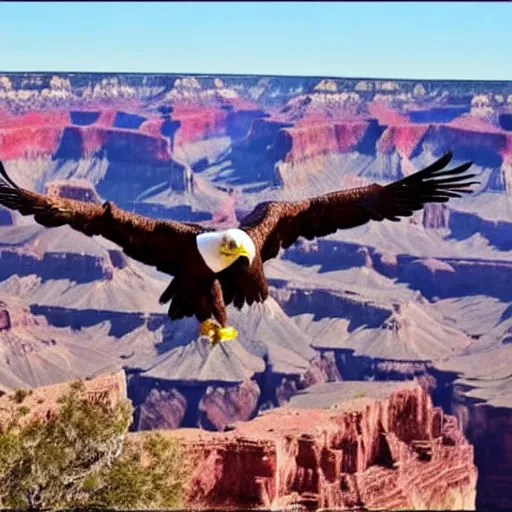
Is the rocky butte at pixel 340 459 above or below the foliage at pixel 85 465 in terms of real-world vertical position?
below

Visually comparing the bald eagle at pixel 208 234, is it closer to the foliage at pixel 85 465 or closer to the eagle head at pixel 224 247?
the eagle head at pixel 224 247

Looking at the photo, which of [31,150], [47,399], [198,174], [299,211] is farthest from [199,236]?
[198,174]

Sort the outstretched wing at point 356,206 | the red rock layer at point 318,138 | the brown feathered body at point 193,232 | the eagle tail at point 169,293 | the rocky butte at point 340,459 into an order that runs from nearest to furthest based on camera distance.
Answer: the brown feathered body at point 193,232 → the eagle tail at point 169,293 → the outstretched wing at point 356,206 → the rocky butte at point 340,459 → the red rock layer at point 318,138

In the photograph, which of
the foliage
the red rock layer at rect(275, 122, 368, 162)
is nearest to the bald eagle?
the foliage

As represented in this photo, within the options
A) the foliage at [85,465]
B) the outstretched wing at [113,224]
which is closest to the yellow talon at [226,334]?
the outstretched wing at [113,224]

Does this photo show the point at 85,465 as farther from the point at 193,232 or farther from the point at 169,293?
the point at 193,232

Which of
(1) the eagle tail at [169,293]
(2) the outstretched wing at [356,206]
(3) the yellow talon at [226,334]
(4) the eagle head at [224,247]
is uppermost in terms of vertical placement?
(2) the outstretched wing at [356,206]

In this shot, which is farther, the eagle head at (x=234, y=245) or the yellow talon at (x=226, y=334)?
the yellow talon at (x=226, y=334)
